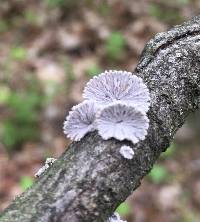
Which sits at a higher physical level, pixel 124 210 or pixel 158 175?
pixel 158 175

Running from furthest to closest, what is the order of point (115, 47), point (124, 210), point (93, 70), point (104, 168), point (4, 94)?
1. point (115, 47)
2. point (93, 70)
3. point (4, 94)
4. point (124, 210)
5. point (104, 168)

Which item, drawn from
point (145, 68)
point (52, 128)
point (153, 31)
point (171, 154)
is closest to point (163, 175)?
point (171, 154)

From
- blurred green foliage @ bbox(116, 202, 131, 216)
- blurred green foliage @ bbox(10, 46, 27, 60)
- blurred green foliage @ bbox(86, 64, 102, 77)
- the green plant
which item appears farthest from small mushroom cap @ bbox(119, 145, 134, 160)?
blurred green foliage @ bbox(10, 46, 27, 60)

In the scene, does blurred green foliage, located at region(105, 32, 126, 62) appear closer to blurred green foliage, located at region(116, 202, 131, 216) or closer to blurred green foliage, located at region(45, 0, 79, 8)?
blurred green foliage, located at region(45, 0, 79, 8)

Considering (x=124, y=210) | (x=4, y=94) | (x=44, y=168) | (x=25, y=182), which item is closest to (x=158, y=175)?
(x=124, y=210)

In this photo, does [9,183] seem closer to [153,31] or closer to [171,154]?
[171,154]

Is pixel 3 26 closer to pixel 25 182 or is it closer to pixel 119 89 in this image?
pixel 25 182

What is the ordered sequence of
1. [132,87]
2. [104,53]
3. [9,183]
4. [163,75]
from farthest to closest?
Answer: [104,53]
[9,183]
[163,75]
[132,87]
